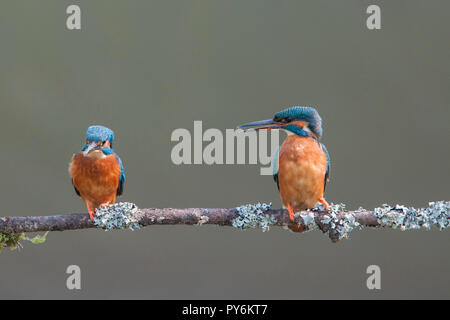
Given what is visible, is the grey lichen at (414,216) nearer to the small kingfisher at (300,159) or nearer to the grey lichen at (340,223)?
the grey lichen at (340,223)

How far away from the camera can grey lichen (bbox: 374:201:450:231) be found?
6.71 ft

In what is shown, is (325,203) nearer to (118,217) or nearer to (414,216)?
(414,216)

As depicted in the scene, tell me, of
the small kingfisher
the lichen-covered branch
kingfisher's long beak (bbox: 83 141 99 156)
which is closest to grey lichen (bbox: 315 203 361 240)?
the lichen-covered branch

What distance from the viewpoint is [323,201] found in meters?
2.32

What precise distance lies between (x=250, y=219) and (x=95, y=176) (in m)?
0.80

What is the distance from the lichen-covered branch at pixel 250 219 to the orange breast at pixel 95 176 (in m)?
0.36

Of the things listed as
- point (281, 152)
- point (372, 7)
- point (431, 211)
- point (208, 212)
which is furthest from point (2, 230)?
point (372, 7)

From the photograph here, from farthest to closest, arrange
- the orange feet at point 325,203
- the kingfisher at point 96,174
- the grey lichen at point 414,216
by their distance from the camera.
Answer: the kingfisher at point 96,174 < the orange feet at point 325,203 < the grey lichen at point 414,216

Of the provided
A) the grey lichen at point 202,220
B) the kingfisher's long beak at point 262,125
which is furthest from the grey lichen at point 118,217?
the kingfisher's long beak at point 262,125

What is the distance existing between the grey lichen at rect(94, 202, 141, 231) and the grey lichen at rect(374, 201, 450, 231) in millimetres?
875

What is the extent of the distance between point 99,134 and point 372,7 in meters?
1.57

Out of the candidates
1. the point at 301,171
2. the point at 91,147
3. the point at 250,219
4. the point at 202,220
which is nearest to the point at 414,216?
the point at 301,171

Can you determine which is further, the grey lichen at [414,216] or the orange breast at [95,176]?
the orange breast at [95,176]

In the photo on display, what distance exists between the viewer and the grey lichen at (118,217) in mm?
2125
